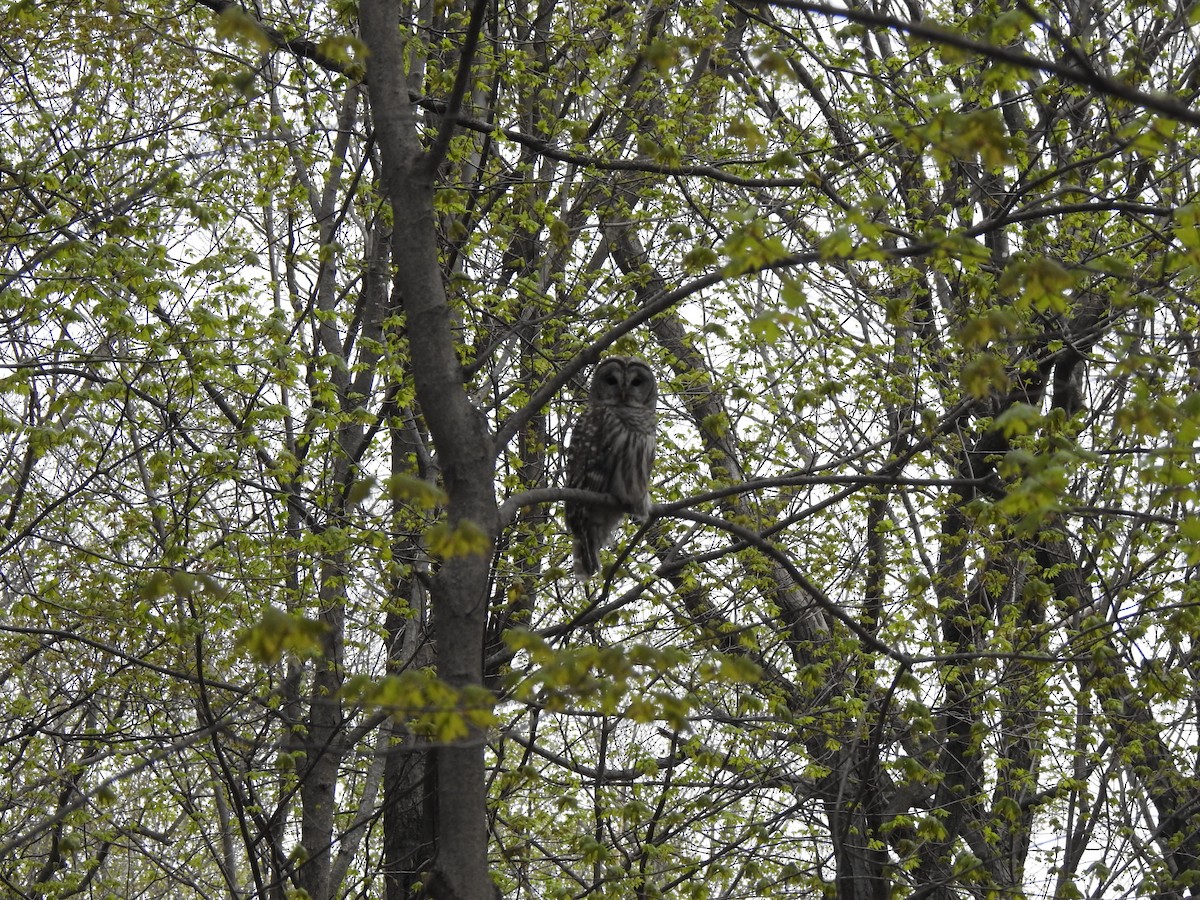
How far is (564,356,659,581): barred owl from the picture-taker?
825 centimetres

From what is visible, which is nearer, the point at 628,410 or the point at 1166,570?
the point at 628,410

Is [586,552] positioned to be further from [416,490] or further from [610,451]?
[416,490]

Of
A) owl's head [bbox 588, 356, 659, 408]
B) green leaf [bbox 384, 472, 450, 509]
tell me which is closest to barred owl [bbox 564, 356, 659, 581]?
owl's head [bbox 588, 356, 659, 408]

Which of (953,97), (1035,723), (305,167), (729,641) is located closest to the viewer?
(953,97)

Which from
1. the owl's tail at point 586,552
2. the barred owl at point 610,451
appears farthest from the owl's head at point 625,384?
the owl's tail at point 586,552

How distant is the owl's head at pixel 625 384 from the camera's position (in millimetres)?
8766

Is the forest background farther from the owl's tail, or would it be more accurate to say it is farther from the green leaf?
the green leaf

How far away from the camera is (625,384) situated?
8.79 m

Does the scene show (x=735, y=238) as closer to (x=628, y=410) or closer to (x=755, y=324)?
(x=755, y=324)

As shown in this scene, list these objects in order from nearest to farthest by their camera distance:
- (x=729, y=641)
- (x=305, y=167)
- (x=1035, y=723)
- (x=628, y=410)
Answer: (x=628, y=410) → (x=1035, y=723) → (x=729, y=641) → (x=305, y=167)

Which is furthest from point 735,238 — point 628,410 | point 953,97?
point 628,410

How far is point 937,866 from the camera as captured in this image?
34.2ft

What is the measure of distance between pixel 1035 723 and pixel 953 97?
20.8ft

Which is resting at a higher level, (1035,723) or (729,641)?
(729,641)
